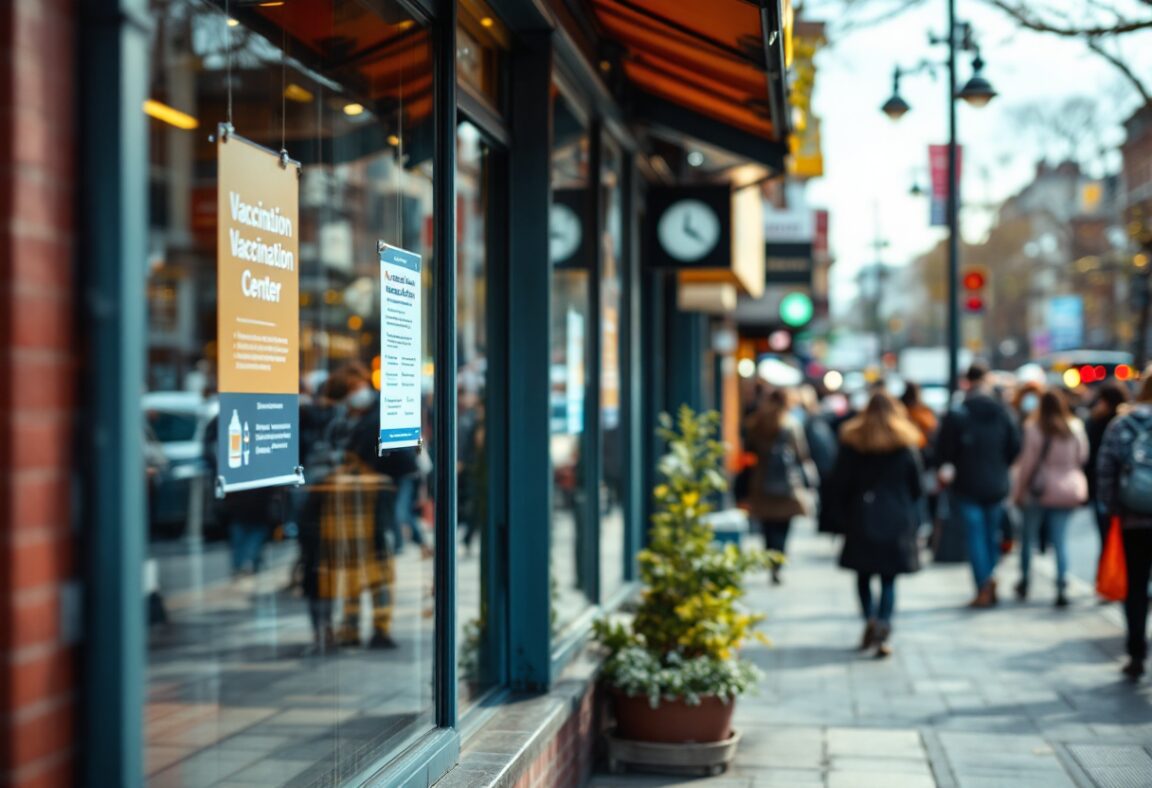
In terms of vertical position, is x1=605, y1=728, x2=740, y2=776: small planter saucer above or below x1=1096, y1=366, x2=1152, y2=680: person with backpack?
below

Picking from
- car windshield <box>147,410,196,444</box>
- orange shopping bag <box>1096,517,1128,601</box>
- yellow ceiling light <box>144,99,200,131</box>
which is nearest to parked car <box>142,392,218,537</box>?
car windshield <box>147,410,196,444</box>

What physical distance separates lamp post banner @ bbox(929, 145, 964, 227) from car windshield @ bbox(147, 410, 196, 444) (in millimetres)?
9813

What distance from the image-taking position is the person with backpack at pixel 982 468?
1195 centimetres

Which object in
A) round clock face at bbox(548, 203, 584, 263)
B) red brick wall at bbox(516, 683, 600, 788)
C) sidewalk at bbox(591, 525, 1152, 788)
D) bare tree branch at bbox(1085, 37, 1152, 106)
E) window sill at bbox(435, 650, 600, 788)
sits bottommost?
sidewalk at bbox(591, 525, 1152, 788)

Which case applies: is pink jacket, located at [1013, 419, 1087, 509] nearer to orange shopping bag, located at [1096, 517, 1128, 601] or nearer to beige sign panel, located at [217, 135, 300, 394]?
orange shopping bag, located at [1096, 517, 1128, 601]

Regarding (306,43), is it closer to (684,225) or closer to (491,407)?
(491,407)

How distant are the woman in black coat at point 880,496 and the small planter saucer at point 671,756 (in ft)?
10.4

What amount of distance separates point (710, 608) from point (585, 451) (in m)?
1.71

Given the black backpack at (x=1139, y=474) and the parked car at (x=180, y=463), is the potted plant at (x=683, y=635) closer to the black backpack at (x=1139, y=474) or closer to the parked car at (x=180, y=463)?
the black backpack at (x=1139, y=474)

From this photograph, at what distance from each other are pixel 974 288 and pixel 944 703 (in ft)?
37.8

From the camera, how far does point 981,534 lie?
11984 mm

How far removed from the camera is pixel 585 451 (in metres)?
8.30

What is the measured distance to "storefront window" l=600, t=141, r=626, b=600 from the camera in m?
8.66

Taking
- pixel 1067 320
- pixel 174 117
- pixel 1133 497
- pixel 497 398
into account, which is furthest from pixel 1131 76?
pixel 1067 320
